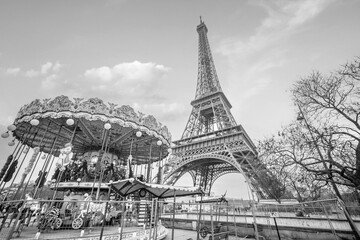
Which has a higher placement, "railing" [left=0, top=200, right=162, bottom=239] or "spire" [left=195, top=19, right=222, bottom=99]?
"spire" [left=195, top=19, right=222, bottom=99]

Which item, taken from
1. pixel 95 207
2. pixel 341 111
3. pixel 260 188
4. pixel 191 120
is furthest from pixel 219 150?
pixel 95 207

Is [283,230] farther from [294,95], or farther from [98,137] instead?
[98,137]

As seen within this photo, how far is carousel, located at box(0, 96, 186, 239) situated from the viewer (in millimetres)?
8078

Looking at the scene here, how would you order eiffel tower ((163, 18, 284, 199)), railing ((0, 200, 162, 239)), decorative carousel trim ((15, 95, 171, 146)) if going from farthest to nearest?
eiffel tower ((163, 18, 284, 199)) < decorative carousel trim ((15, 95, 171, 146)) < railing ((0, 200, 162, 239))

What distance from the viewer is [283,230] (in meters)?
10.6

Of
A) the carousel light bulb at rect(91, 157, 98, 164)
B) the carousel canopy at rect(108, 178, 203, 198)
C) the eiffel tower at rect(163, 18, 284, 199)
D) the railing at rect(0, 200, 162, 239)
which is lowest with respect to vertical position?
the railing at rect(0, 200, 162, 239)

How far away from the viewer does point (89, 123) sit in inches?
388

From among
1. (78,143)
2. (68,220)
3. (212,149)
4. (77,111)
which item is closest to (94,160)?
(78,143)

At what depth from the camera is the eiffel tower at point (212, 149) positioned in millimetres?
21458

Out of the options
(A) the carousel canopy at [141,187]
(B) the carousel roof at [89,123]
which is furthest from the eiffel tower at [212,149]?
(B) the carousel roof at [89,123]

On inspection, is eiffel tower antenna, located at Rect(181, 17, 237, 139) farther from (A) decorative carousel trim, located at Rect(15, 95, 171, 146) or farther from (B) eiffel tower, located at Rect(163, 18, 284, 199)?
(A) decorative carousel trim, located at Rect(15, 95, 171, 146)

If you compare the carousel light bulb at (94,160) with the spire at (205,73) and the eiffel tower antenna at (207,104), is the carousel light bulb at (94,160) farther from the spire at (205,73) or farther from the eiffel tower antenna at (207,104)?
the spire at (205,73)

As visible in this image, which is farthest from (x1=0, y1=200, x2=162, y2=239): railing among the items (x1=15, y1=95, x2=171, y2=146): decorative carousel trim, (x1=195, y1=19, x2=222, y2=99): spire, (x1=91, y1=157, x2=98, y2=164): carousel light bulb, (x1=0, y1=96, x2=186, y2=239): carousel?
(x1=195, y1=19, x2=222, y2=99): spire

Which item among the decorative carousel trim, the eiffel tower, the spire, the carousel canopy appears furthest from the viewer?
the spire
